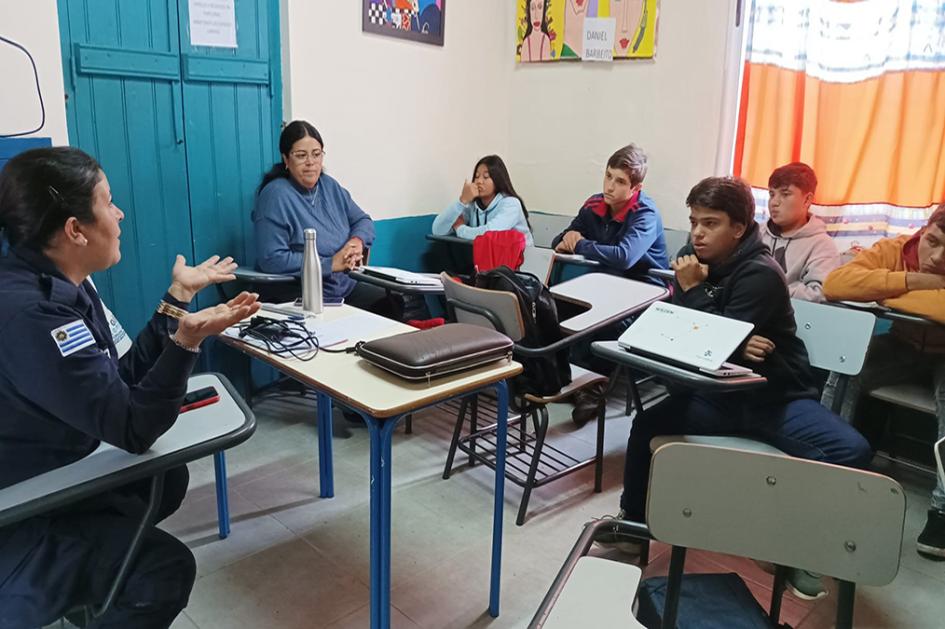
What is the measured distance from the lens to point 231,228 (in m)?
3.24

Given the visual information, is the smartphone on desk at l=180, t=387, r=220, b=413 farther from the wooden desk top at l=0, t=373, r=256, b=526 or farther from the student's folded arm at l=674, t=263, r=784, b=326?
the student's folded arm at l=674, t=263, r=784, b=326

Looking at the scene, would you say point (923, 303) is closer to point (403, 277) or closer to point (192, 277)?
point (403, 277)

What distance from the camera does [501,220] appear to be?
3.71 metres

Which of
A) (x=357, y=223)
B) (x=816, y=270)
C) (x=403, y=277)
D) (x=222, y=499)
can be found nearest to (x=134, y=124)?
(x=357, y=223)

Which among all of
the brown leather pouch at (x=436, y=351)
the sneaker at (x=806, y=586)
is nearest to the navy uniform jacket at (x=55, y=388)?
the brown leather pouch at (x=436, y=351)

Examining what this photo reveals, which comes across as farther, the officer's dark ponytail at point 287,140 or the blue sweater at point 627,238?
the blue sweater at point 627,238

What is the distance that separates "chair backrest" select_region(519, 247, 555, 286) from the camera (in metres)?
3.21

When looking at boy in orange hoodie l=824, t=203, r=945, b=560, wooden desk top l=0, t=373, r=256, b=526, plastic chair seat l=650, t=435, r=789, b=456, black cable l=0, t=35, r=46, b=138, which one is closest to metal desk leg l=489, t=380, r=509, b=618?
plastic chair seat l=650, t=435, r=789, b=456

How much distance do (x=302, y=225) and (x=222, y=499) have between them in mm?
1292

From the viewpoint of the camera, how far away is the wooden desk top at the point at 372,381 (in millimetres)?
1567

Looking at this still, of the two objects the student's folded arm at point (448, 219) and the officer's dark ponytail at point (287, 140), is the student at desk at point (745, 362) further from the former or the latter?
the student's folded arm at point (448, 219)

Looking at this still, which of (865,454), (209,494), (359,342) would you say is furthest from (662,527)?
(209,494)

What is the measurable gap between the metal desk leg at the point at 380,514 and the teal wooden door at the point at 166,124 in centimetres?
183

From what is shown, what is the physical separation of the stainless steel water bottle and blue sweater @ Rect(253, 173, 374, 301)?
1.98 feet
